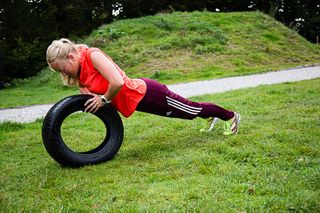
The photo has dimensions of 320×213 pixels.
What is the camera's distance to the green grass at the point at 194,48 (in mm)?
15323

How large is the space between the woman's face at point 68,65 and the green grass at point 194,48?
916 cm

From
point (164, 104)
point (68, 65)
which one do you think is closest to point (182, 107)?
point (164, 104)

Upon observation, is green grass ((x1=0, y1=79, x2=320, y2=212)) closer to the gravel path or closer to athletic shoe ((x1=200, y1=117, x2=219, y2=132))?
athletic shoe ((x1=200, y1=117, x2=219, y2=132))

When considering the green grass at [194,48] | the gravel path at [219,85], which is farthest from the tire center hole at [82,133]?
the green grass at [194,48]

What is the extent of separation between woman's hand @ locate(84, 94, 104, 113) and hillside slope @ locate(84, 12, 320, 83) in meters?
Result: 9.26

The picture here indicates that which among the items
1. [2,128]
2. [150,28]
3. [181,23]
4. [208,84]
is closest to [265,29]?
[181,23]

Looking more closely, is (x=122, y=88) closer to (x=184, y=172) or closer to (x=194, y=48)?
(x=184, y=172)

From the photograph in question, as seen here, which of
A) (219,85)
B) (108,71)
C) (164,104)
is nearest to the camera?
(108,71)

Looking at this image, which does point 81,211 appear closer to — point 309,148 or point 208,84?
point 309,148

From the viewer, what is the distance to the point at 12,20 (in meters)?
→ 22.5

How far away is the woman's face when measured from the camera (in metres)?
4.36

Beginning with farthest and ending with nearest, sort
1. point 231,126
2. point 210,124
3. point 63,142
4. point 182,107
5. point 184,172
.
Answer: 1. point 210,124
2. point 231,126
3. point 182,107
4. point 63,142
5. point 184,172

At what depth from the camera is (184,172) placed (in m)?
4.04

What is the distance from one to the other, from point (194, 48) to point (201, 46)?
0.38 m
